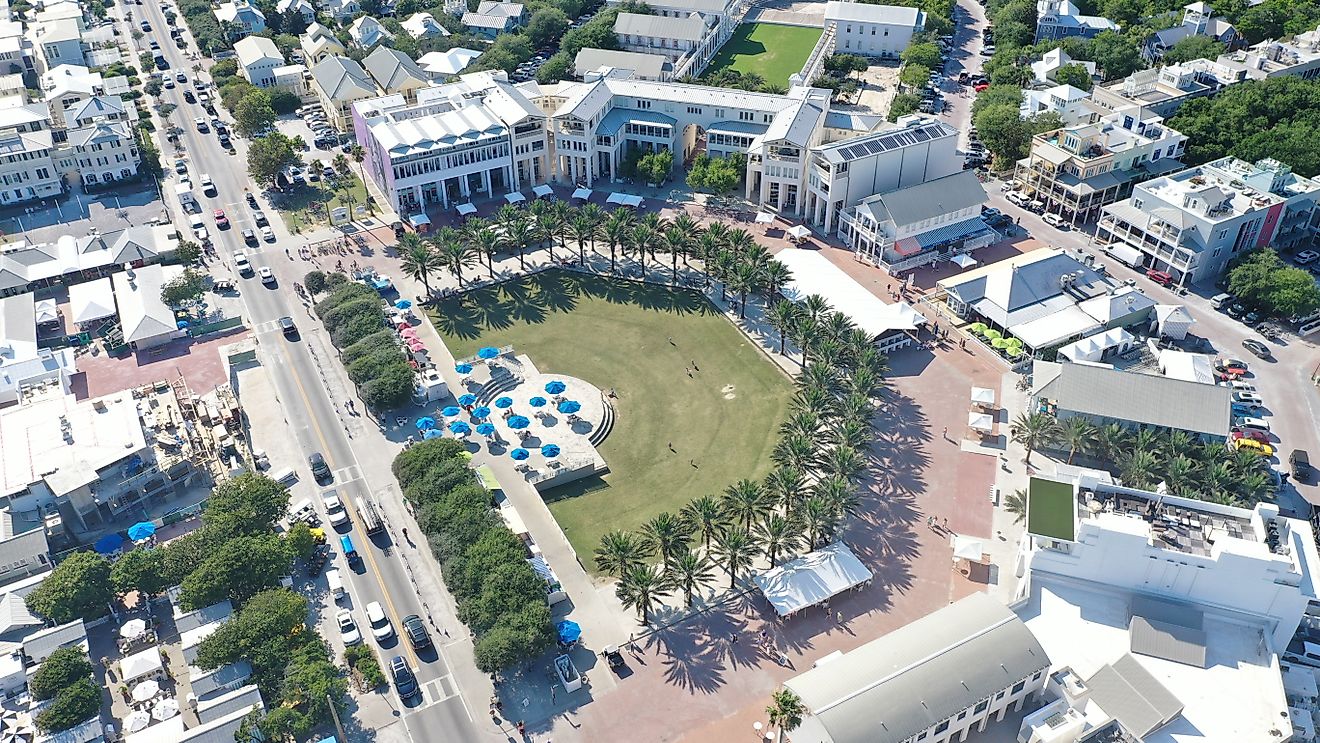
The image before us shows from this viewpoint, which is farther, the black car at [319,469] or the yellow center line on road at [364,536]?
the black car at [319,469]

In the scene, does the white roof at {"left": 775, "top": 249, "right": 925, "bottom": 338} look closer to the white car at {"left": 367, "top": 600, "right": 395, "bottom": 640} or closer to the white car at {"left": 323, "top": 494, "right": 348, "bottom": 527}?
the white car at {"left": 323, "top": 494, "right": 348, "bottom": 527}

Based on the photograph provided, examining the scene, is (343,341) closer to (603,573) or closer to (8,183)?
(603,573)

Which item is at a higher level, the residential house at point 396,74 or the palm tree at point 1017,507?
the residential house at point 396,74

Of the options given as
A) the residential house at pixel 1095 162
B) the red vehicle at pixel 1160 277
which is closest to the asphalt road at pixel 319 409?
the red vehicle at pixel 1160 277

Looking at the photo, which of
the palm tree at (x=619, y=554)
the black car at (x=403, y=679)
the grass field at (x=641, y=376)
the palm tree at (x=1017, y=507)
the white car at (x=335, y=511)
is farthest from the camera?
the grass field at (x=641, y=376)

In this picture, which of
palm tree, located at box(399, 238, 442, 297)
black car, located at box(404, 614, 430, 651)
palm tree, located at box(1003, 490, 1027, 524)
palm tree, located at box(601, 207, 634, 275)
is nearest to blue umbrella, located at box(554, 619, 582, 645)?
black car, located at box(404, 614, 430, 651)

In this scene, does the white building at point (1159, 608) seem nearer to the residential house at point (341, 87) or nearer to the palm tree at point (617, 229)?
the palm tree at point (617, 229)

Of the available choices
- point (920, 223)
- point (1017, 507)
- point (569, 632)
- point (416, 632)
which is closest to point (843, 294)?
point (920, 223)
